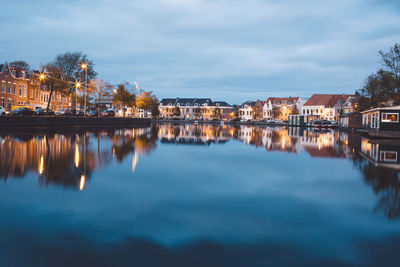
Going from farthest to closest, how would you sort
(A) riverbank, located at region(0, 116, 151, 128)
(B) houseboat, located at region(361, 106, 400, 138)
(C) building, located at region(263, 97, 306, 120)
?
1. (C) building, located at region(263, 97, 306, 120)
2. (A) riverbank, located at region(0, 116, 151, 128)
3. (B) houseboat, located at region(361, 106, 400, 138)

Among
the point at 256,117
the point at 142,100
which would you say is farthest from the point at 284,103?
the point at 142,100

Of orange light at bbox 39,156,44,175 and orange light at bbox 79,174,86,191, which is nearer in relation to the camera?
orange light at bbox 79,174,86,191

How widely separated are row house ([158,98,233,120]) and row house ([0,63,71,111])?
93316mm

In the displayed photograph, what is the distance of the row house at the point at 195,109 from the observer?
547ft

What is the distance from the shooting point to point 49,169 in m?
11.1

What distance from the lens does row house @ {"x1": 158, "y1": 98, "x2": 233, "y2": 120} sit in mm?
166875

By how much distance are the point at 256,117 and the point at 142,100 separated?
2655 inches

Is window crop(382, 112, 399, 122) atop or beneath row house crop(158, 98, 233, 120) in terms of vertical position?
beneath

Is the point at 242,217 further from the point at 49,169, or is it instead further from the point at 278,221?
the point at 49,169

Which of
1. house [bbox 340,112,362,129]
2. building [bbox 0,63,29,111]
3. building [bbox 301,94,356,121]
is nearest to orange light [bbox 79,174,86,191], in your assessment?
house [bbox 340,112,362,129]

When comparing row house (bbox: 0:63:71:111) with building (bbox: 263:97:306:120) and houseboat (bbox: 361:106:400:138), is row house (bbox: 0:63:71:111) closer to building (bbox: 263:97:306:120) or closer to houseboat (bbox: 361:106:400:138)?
houseboat (bbox: 361:106:400:138)

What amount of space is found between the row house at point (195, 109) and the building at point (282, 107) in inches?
1195

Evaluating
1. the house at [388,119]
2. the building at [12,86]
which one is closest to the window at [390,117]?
the house at [388,119]

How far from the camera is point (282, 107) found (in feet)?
443
